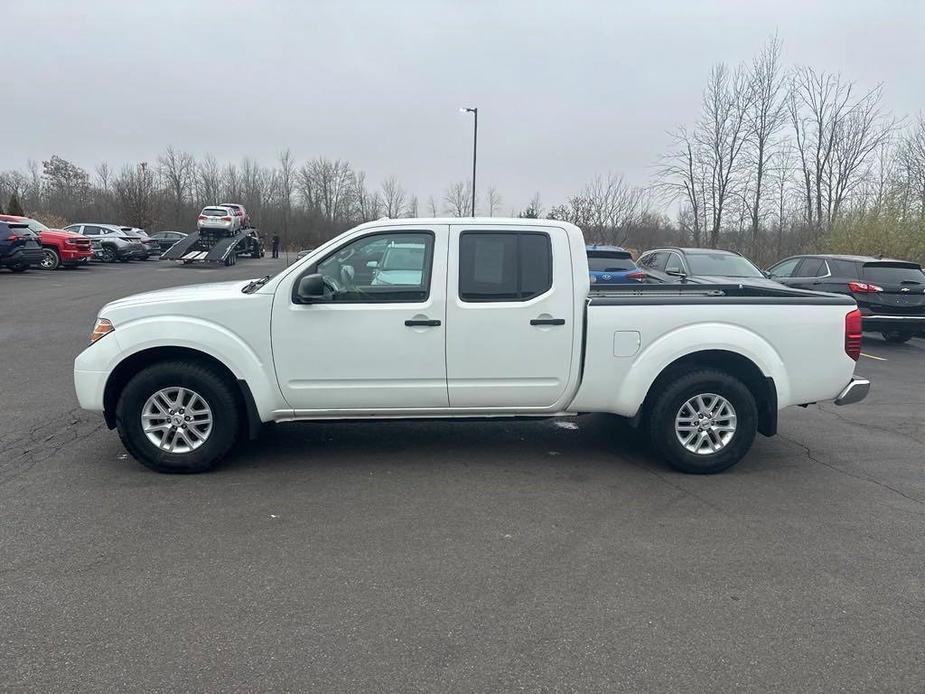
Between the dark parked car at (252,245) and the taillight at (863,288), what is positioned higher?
the dark parked car at (252,245)

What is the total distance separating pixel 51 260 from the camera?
87.1 feet

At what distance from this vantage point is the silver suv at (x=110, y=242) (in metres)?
33.6

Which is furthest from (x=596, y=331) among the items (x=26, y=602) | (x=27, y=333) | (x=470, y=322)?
(x=27, y=333)

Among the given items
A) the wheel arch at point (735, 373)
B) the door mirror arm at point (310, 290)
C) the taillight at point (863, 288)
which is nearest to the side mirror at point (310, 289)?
the door mirror arm at point (310, 290)

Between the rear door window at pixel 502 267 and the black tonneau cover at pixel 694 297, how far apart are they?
0.47 m

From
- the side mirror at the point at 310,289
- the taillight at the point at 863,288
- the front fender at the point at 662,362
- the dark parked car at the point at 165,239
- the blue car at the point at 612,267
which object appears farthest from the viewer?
the dark parked car at the point at 165,239

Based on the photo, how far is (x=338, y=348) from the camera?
208 inches

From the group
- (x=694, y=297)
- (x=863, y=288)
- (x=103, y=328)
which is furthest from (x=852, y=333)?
(x=863, y=288)

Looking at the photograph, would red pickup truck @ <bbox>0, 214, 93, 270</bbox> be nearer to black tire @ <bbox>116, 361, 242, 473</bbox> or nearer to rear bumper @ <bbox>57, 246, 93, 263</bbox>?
rear bumper @ <bbox>57, 246, 93, 263</bbox>

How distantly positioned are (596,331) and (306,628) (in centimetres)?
309

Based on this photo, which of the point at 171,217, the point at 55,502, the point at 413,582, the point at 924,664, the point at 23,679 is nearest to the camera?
the point at 23,679

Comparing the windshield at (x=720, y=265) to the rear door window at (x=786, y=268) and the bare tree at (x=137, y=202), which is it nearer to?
the rear door window at (x=786, y=268)

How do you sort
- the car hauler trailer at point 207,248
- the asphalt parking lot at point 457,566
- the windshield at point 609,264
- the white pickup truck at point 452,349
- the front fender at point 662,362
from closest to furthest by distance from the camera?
1. the asphalt parking lot at point 457,566
2. the white pickup truck at point 452,349
3. the front fender at point 662,362
4. the windshield at point 609,264
5. the car hauler trailer at point 207,248

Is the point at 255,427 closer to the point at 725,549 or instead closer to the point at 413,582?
the point at 413,582
